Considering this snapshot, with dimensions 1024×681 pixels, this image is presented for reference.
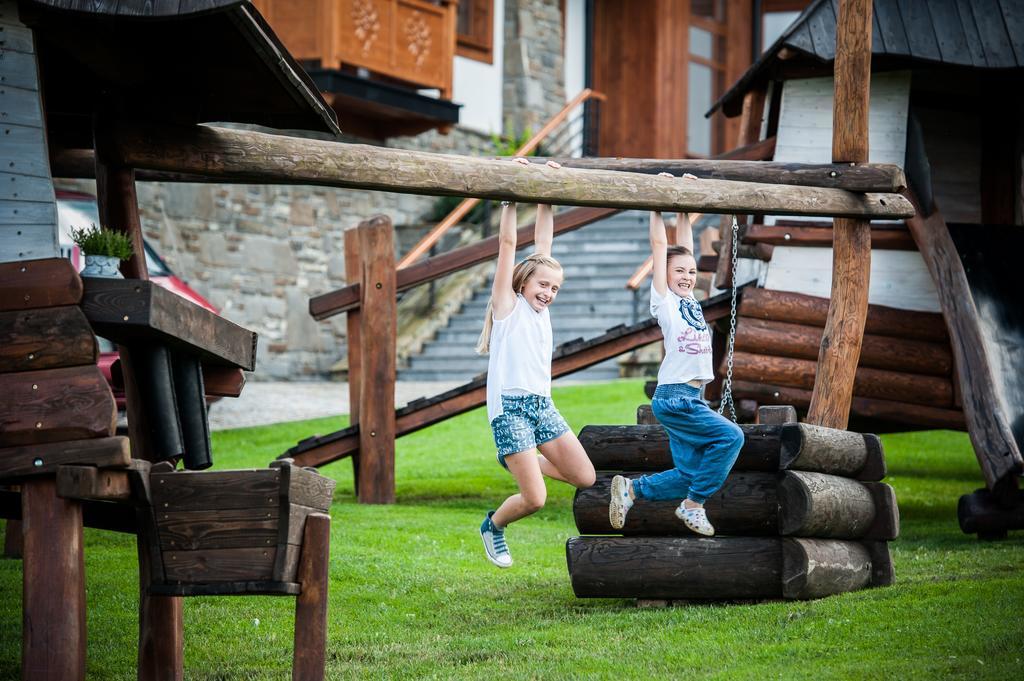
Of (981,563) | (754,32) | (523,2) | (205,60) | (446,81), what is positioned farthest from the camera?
(754,32)

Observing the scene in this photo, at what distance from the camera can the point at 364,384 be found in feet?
39.8

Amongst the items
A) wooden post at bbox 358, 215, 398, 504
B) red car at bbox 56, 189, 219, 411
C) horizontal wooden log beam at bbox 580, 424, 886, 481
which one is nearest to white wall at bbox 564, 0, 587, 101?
red car at bbox 56, 189, 219, 411

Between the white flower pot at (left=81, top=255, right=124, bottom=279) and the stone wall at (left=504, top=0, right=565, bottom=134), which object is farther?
the stone wall at (left=504, top=0, right=565, bottom=134)

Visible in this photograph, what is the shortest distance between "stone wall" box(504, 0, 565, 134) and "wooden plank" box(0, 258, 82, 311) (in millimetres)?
19667

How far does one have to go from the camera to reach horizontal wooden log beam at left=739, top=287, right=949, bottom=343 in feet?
39.5

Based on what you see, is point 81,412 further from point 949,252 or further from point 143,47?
point 949,252

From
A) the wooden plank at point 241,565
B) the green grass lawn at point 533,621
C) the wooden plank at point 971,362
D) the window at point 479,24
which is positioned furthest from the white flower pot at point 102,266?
the window at point 479,24

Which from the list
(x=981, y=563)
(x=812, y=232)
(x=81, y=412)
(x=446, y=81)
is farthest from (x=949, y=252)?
(x=446, y=81)

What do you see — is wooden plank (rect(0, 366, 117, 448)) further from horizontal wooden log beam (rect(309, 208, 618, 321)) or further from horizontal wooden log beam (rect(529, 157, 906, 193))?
horizontal wooden log beam (rect(309, 208, 618, 321))

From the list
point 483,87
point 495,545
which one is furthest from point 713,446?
point 483,87

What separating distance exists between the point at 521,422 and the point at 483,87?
17525 millimetres

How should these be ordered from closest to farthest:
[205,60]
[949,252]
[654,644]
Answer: [205,60], [654,644], [949,252]

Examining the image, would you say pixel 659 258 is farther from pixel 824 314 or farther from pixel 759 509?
pixel 824 314

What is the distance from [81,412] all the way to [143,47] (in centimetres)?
188
